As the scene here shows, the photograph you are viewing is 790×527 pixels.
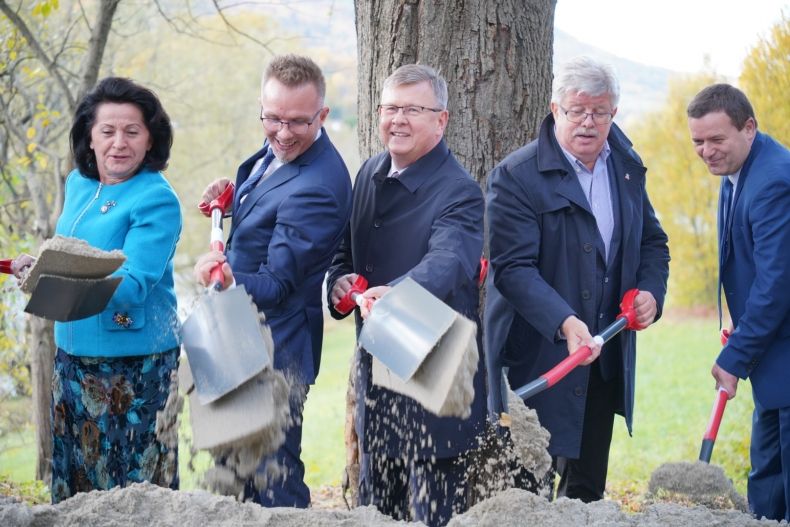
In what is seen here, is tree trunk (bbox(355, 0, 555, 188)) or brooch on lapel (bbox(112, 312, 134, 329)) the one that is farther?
tree trunk (bbox(355, 0, 555, 188))

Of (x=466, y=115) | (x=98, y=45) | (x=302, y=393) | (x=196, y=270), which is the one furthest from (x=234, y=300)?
(x=98, y=45)

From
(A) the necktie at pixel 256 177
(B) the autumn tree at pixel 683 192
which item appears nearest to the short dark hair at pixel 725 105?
(A) the necktie at pixel 256 177

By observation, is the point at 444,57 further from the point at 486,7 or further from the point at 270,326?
the point at 270,326

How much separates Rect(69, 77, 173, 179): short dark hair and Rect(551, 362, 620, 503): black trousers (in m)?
1.89

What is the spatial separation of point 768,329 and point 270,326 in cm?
194

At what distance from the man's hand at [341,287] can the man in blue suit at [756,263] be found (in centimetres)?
155

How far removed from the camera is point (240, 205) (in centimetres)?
333

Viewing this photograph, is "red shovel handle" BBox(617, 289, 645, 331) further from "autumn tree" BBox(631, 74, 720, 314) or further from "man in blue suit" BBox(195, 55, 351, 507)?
"autumn tree" BBox(631, 74, 720, 314)

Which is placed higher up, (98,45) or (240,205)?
(98,45)

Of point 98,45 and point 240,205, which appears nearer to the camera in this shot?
point 240,205

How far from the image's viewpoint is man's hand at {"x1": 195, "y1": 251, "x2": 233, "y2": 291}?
2902 mm

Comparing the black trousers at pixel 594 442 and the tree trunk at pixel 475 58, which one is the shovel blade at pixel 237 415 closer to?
the black trousers at pixel 594 442

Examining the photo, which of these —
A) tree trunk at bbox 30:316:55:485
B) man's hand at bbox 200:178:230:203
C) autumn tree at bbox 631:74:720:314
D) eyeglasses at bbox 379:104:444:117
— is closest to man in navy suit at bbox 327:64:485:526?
eyeglasses at bbox 379:104:444:117

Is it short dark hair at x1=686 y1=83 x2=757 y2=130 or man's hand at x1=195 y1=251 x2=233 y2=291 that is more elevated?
short dark hair at x1=686 y1=83 x2=757 y2=130
